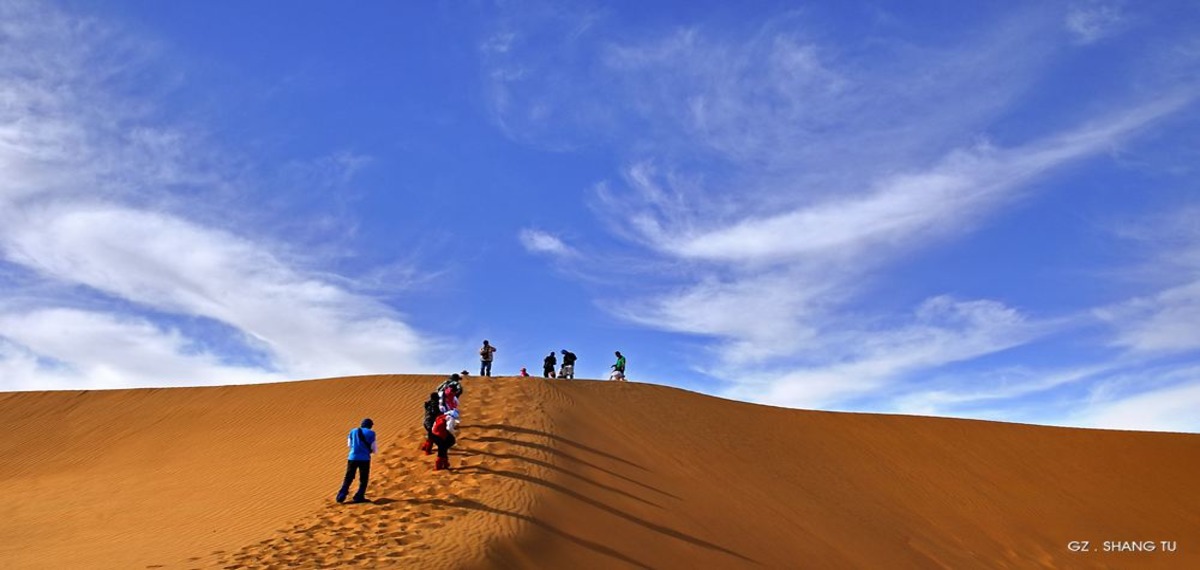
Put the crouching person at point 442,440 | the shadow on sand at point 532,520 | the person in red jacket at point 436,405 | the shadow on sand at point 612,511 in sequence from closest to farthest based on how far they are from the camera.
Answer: the shadow on sand at point 532,520 < the shadow on sand at point 612,511 < the crouching person at point 442,440 < the person in red jacket at point 436,405

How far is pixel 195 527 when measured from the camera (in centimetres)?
1392

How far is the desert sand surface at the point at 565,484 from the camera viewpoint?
1234cm

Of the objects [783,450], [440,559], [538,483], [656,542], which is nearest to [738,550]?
[656,542]

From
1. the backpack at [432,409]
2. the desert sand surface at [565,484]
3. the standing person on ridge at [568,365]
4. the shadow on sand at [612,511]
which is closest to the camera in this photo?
the desert sand surface at [565,484]

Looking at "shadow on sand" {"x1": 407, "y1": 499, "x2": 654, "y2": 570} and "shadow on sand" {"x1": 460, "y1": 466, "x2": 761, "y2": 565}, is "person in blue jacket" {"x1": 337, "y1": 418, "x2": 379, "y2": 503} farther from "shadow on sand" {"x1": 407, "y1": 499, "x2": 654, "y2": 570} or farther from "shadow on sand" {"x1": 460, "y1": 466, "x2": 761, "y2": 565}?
"shadow on sand" {"x1": 460, "y1": 466, "x2": 761, "y2": 565}

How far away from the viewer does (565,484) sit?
1429 cm

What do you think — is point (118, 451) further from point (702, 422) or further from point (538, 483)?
point (702, 422)

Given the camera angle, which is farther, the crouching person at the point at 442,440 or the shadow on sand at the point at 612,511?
the crouching person at the point at 442,440

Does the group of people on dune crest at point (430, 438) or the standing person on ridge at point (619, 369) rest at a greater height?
the standing person on ridge at point (619, 369)

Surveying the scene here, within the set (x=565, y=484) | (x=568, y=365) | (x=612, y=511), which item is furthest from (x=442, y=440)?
(x=568, y=365)

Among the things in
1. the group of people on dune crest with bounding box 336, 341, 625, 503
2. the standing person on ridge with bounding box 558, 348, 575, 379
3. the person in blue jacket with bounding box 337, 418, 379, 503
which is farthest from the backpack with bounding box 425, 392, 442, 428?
the standing person on ridge with bounding box 558, 348, 575, 379

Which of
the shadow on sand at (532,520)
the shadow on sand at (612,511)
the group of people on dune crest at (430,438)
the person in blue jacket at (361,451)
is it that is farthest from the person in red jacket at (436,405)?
the shadow on sand at (532,520)

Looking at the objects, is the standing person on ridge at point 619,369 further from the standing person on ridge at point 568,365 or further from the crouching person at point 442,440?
the crouching person at point 442,440

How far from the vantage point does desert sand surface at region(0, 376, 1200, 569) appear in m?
12.3
